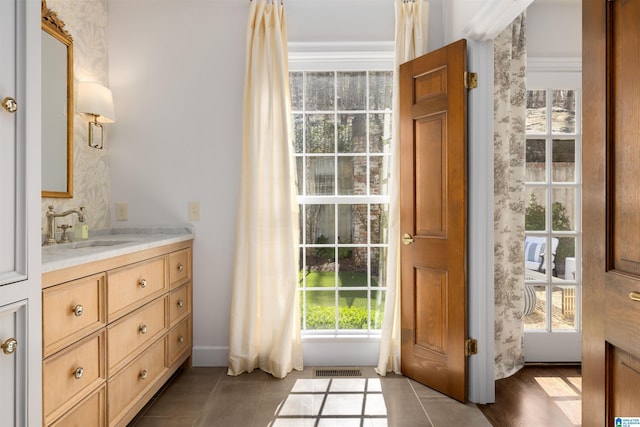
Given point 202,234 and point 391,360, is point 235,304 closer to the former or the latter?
point 202,234

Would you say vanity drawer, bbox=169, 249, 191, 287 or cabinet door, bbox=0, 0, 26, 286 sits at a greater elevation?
cabinet door, bbox=0, 0, 26, 286

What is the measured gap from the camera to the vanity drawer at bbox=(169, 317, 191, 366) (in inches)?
94.7

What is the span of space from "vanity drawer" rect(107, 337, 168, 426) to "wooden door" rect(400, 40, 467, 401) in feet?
5.18

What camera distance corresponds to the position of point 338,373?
266 centimetres

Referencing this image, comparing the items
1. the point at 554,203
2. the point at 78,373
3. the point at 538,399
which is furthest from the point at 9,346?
the point at 554,203

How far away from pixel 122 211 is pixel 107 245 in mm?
552

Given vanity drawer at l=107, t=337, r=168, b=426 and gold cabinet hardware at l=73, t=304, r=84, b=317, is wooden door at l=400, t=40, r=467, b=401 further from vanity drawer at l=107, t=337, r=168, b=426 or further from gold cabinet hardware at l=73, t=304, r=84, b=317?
gold cabinet hardware at l=73, t=304, r=84, b=317

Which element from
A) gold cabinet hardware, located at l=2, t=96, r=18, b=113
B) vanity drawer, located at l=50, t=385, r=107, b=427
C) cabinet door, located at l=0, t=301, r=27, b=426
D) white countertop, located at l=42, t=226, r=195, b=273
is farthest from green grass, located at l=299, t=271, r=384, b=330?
gold cabinet hardware, located at l=2, t=96, r=18, b=113

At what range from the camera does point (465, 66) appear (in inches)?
88.0

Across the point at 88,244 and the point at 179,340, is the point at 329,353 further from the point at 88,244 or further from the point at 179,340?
the point at 88,244

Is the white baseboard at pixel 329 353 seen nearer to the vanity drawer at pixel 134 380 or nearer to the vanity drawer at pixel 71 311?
the vanity drawer at pixel 134 380

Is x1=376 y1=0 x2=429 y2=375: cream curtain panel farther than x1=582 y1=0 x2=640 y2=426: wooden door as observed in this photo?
Yes

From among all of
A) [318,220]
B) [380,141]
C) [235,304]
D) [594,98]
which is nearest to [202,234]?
[235,304]

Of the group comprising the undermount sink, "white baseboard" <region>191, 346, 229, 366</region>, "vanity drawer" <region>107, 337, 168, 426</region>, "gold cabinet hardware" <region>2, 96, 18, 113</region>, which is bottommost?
"white baseboard" <region>191, 346, 229, 366</region>
